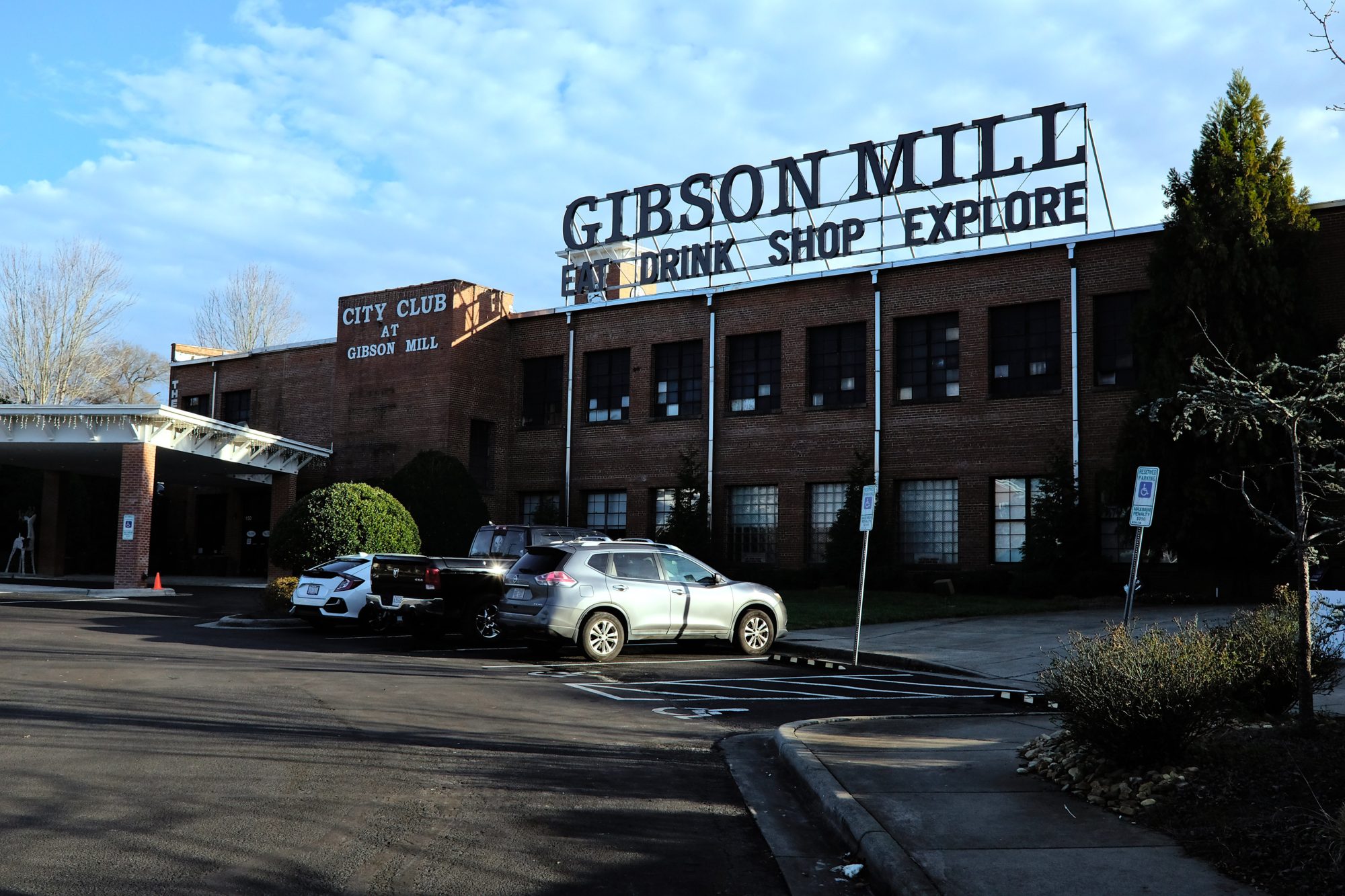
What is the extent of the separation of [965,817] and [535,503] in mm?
31785

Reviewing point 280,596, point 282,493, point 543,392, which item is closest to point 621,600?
point 280,596

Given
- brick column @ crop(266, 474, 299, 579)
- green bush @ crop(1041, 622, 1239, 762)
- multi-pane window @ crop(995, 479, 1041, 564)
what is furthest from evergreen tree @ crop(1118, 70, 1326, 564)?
brick column @ crop(266, 474, 299, 579)

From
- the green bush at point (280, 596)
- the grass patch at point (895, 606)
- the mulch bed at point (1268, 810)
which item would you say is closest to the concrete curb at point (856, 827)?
the mulch bed at point (1268, 810)

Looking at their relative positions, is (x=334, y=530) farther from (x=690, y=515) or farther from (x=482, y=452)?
(x=482, y=452)

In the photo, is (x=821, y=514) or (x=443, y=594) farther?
(x=821, y=514)

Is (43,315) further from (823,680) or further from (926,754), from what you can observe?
(926,754)

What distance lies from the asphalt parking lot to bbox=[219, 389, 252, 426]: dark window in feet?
99.4

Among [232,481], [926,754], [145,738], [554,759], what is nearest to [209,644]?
[145,738]

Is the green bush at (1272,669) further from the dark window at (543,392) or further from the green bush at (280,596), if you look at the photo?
the dark window at (543,392)

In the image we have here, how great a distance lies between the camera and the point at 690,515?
33.1m

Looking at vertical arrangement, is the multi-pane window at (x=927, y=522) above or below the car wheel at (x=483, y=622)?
above

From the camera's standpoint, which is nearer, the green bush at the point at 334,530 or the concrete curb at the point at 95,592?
the green bush at the point at 334,530

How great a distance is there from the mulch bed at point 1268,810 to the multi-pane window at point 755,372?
25346 millimetres

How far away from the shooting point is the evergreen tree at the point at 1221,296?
77.0 ft
